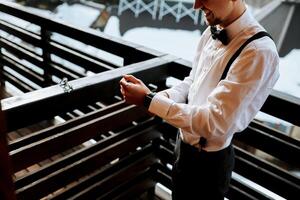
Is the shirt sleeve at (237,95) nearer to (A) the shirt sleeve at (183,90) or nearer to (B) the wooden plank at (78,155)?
(A) the shirt sleeve at (183,90)

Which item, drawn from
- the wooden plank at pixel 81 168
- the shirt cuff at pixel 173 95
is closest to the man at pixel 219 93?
the shirt cuff at pixel 173 95

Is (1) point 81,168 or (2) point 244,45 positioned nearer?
(2) point 244,45

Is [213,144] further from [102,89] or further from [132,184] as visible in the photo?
[132,184]

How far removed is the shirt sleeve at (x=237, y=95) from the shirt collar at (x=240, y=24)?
0.35 ft

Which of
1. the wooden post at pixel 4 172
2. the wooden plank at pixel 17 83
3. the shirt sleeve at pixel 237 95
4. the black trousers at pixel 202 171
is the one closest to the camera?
the wooden post at pixel 4 172

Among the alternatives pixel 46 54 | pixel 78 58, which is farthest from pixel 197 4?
pixel 46 54

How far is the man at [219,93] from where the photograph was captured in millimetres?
988

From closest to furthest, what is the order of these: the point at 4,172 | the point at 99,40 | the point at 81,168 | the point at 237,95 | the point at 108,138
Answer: the point at 4,172 < the point at 237,95 < the point at 81,168 < the point at 108,138 < the point at 99,40

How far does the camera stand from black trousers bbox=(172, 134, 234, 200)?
129cm

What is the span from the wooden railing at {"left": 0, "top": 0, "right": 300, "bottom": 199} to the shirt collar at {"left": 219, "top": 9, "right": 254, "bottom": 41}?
1.83ft

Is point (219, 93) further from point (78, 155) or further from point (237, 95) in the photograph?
point (78, 155)

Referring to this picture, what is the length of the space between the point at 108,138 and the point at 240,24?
1.12 meters

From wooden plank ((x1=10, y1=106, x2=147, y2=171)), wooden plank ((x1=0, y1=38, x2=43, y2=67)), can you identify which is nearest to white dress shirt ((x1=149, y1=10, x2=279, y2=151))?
wooden plank ((x1=10, y1=106, x2=147, y2=171))

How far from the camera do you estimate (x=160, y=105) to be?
3.91 feet
